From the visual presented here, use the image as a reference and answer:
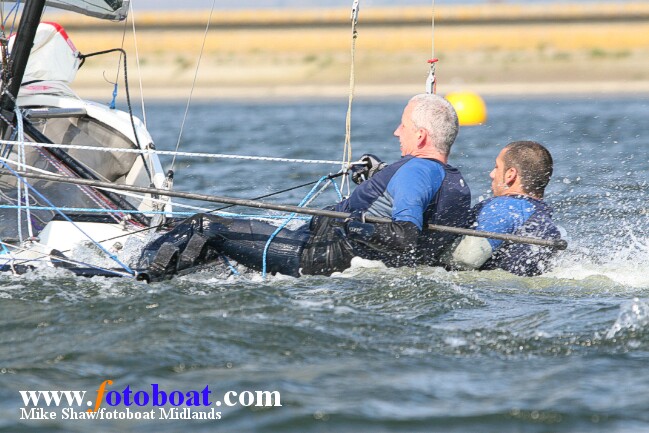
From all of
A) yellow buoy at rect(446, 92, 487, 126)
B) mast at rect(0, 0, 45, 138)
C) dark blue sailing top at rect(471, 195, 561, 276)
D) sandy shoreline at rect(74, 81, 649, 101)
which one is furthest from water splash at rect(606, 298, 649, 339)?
sandy shoreline at rect(74, 81, 649, 101)

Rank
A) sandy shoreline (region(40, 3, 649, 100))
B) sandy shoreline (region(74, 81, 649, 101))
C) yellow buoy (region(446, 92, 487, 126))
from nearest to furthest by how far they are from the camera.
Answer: yellow buoy (region(446, 92, 487, 126)), sandy shoreline (region(74, 81, 649, 101)), sandy shoreline (region(40, 3, 649, 100))

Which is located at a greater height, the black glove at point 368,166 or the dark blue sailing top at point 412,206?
the black glove at point 368,166

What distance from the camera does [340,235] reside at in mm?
5410

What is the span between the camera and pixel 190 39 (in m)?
42.9

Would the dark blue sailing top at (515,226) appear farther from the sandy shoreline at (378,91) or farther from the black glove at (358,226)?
the sandy shoreline at (378,91)

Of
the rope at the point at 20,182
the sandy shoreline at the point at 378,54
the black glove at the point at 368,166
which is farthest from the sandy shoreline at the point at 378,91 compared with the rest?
the rope at the point at 20,182

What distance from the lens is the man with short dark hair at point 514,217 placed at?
5449 millimetres

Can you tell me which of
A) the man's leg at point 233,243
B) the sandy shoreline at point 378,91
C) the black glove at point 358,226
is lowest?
the man's leg at point 233,243

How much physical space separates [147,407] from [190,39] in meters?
40.1

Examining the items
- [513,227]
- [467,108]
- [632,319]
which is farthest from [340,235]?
[467,108]

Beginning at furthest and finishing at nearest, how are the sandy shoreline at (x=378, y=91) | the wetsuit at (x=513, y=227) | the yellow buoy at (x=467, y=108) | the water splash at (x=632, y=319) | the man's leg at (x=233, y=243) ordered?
the sandy shoreline at (x=378, y=91)
the yellow buoy at (x=467, y=108)
the wetsuit at (x=513, y=227)
the man's leg at (x=233, y=243)
the water splash at (x=632, y=319)

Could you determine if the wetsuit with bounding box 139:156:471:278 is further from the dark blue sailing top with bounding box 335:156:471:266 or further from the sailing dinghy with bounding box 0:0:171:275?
the sailing dinghy with bounding box 0:0:171:275

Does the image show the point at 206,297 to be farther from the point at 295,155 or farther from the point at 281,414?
the point at 295,155

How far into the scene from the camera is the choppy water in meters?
3.72
